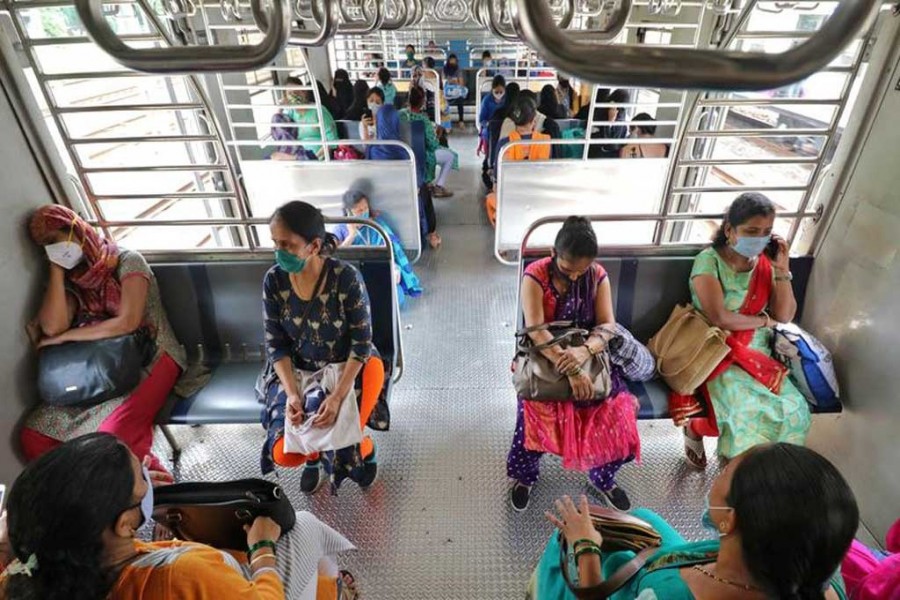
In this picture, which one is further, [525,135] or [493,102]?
[493,102]

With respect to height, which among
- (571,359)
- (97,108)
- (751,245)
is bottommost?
(571,359)

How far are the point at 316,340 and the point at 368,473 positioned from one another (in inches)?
32.4

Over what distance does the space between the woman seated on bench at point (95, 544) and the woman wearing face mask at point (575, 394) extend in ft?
4.48

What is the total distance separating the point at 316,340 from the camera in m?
2.21

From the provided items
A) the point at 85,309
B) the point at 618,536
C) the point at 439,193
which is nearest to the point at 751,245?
the point at 618,536

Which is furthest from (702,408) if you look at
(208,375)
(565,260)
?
(208,375)

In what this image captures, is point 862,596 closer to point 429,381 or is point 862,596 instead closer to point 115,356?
point 429,381

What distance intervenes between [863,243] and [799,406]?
90 cm

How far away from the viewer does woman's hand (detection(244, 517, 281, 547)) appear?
1370 millimetres

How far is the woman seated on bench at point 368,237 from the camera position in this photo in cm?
368

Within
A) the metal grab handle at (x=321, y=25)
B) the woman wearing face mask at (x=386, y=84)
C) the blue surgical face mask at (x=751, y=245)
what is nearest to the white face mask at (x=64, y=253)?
the metal grab handle at (x=321, y=25)

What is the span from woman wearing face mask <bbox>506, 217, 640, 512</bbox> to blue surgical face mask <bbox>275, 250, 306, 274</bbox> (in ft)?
3.51

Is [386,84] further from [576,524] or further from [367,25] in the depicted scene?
[576,524]

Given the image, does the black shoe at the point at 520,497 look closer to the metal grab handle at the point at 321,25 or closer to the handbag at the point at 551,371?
the handbag at the point at 551,371
